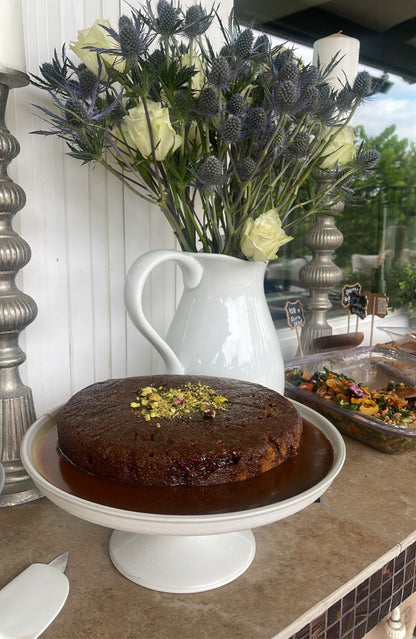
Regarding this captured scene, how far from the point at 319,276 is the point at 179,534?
0.96 m

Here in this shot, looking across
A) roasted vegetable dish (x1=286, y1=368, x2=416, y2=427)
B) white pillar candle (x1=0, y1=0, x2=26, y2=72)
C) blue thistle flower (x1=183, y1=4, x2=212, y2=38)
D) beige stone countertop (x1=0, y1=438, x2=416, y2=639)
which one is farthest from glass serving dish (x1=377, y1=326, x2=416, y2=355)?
white pillar candle (x1=0, y1=0, x2=26, y2=72)

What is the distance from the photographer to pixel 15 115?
2.60ft

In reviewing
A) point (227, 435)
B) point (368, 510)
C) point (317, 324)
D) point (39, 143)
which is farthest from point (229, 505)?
point (317, 324)

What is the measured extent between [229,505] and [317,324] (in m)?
0.90

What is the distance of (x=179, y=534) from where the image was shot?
0.47 meters

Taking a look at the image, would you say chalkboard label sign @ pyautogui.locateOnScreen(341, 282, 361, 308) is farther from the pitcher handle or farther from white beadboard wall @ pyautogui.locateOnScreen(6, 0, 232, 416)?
the pitcher handle

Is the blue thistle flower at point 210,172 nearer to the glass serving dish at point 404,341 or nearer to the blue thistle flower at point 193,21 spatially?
the blue thistle flower at point 193,21

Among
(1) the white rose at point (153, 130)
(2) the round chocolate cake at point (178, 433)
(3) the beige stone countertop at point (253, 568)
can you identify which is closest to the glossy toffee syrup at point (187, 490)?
(2) the round chocolate cake at point (178, 433)

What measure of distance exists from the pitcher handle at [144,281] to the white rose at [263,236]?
0.09 metres

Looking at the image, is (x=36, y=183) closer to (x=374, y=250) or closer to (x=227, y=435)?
(x=227, y=435)

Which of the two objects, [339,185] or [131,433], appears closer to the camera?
[131,433]

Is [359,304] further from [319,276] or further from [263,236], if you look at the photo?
[263,236]

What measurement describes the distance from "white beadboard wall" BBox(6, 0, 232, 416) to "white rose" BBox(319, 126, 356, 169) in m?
0.33

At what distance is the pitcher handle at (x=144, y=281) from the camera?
718 millimetres
